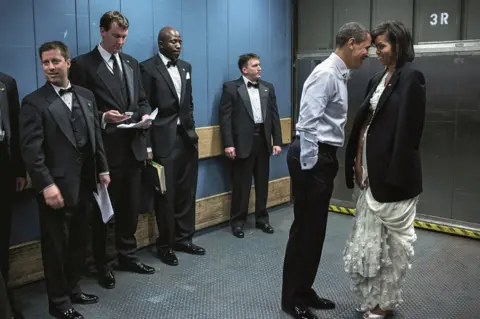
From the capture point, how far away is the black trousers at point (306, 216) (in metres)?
2.89

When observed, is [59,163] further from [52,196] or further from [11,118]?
[11,118]

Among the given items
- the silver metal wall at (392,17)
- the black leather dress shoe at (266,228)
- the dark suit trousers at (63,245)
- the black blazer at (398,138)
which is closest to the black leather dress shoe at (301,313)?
the black blazer at (398,138)

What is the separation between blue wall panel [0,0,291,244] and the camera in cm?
343

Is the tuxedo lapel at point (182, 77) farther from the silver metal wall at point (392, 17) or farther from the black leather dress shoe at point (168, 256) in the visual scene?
the silver metal wall at point (392, 17)

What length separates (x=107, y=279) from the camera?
11.8 feet

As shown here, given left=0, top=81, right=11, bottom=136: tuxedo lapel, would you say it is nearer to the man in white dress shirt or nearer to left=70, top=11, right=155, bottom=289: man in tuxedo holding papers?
left=70, top=11, right=155, bottom=289: man in tuxedo holding papers

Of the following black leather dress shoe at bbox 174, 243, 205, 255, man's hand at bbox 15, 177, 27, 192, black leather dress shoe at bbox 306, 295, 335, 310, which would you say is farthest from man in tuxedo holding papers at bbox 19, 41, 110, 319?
black leather dress shoe at bbox 306, 295, 335, 310

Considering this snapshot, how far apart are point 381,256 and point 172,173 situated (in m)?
1.88

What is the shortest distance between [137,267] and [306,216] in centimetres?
154

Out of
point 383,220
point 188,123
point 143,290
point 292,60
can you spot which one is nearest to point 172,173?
point 188,123

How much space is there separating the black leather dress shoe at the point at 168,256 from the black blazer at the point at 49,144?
1.21 m

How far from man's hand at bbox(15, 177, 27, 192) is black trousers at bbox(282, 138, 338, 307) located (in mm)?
1656

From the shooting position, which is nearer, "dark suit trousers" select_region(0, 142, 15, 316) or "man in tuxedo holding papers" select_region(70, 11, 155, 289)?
"dark suit trousers" select_region(0, 142, 15, 316)

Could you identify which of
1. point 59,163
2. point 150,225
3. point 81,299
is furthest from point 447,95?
point 81,299
